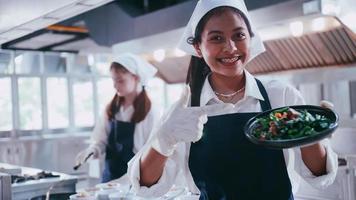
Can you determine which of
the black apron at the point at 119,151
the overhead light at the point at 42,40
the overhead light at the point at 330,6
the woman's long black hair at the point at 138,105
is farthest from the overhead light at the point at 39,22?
the overhead light at the point at 42,40

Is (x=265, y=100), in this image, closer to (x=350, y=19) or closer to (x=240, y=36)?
(x=240, y=36)

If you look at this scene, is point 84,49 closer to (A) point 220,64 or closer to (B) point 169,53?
(B) point 169,53

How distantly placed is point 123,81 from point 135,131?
1.29ft

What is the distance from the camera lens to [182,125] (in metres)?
1.47

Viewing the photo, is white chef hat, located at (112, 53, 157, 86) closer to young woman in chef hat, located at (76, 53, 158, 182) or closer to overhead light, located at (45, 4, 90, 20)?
young woman in chef hat, located at (76, 53, 158, 182)

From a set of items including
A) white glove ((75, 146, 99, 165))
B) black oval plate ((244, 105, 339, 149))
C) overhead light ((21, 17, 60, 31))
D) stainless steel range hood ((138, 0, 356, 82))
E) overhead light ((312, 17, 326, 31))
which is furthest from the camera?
white glove ((75, 146, 99, 165))

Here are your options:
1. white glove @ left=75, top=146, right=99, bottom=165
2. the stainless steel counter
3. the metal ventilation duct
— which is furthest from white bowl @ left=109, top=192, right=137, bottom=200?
the metal ventilation duct

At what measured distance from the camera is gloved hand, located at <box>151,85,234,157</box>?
1462 mm

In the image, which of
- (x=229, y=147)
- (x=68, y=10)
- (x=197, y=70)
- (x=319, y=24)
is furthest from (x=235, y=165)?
(x=319, y=24)

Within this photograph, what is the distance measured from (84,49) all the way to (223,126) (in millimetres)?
5783

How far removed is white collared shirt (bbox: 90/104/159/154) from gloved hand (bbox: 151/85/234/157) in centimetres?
198

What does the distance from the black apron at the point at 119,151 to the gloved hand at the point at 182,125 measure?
1.99 metres

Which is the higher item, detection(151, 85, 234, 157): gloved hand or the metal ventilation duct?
the metal ventilation duct

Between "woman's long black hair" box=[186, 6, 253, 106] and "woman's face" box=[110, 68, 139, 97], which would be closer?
"woman's long black hair" box=[186, 6, 253, 106]
